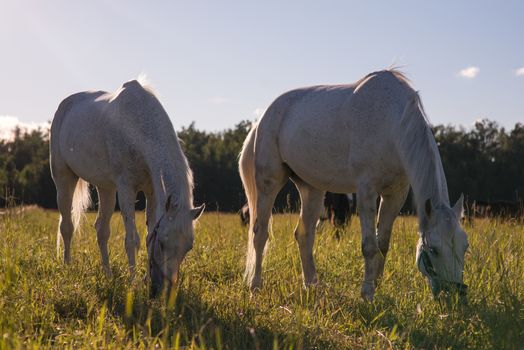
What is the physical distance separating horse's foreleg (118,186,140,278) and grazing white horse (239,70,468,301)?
1.28 meters

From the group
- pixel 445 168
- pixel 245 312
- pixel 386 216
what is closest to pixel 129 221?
pixel 245 312

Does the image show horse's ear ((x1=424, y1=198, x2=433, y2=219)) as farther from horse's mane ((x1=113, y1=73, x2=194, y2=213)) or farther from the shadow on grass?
horse's mane ((x1=113, y1=73, x2=194, y2=213))

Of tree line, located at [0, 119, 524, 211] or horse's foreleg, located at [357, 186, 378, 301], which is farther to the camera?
tree line, located at [0, 119, 524, 211]

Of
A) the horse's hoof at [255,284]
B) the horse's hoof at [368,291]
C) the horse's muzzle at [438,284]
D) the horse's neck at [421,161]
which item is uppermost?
the horse's neck at [421,161]

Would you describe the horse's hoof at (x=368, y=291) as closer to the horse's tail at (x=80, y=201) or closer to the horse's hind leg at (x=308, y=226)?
the horse's hind leg at (x=308, y=226)

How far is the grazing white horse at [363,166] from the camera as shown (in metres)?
4.74

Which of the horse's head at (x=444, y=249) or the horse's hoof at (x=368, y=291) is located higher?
the horse's head at (x=444, y=249)

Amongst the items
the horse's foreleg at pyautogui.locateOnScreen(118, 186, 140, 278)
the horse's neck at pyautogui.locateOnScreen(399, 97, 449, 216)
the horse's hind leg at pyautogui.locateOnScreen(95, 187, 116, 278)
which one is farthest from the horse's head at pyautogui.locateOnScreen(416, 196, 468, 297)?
the horse's hind leg at pyautogui.locateOnScreen(95, 187, 116, 278)

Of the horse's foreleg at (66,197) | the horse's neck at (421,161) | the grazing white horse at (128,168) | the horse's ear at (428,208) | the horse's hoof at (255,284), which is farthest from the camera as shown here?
the horse's foreleg at (66,197)

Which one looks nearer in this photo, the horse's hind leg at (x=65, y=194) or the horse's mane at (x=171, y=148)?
the horse's mane at (x=171, y=148)

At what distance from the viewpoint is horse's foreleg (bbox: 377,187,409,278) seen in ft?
Result: 19.3

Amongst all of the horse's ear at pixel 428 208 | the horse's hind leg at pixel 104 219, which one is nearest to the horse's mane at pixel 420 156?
the horse's ear at pixel 428 208

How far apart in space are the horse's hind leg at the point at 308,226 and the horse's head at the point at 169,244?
6.52ft

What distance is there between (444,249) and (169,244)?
2.27 m
